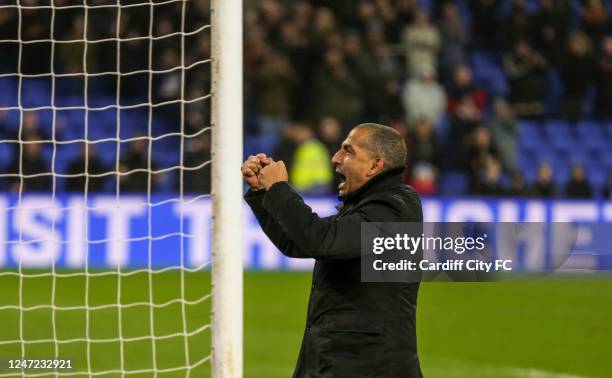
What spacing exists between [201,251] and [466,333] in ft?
14.2

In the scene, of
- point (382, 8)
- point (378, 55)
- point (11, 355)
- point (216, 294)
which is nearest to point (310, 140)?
point (378, 55)

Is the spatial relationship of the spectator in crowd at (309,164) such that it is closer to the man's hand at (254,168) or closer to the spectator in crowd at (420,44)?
the spectator in crowd at (420,44)

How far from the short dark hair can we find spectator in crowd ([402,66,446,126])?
A: 1264 centimetres

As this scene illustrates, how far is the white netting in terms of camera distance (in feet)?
35.1

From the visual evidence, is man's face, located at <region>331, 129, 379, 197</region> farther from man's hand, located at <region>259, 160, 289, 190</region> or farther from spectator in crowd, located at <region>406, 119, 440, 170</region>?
spectator in crowd, located at <region>406, 119, 440, 170</region>

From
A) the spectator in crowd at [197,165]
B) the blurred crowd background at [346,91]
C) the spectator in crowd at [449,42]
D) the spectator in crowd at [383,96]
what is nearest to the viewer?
the spectator in crowd at [197,165]

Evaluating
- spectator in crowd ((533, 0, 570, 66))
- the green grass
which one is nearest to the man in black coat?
the green grass

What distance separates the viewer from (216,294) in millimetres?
4945

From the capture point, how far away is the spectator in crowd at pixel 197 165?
48.7 feet

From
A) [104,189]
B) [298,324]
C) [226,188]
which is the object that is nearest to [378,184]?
[226,188]

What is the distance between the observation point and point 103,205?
47.1 ft

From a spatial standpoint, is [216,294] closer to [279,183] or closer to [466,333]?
[279,183]

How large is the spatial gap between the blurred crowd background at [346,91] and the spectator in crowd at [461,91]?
0.03m

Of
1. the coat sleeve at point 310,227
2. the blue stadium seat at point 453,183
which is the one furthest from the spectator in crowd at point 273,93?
the coat sleeve at point 310,227
